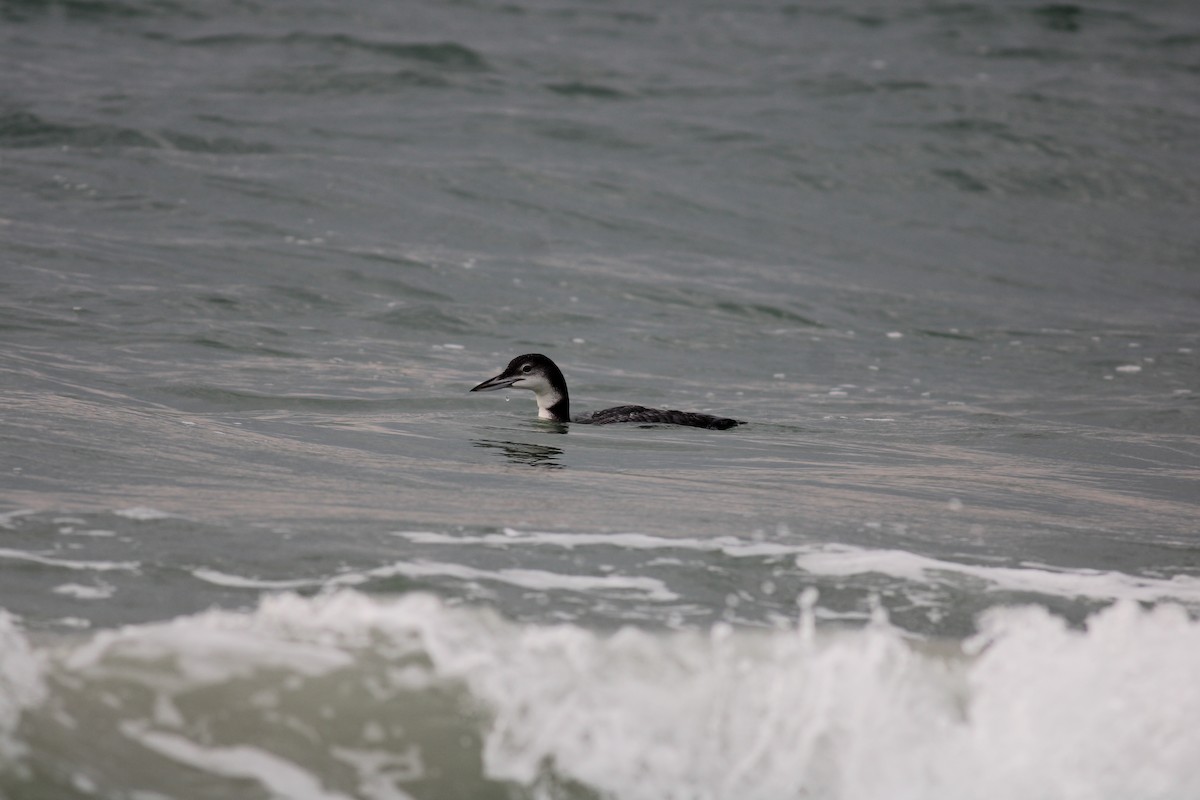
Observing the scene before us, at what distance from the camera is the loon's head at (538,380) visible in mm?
10859

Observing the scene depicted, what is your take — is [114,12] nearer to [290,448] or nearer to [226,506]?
[290,448]

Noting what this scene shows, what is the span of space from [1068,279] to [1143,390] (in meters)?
5.38

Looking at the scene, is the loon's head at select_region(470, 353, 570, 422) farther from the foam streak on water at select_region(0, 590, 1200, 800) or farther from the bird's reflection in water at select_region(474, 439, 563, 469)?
the foam streak on water at select_region(0, 590, 1200, 800)

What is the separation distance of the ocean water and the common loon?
0.73 feet

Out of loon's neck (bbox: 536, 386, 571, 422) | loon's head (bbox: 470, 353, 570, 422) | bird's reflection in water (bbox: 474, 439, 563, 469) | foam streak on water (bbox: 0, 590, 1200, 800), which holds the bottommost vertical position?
foam streak on water (bbox: 0, 590, 1200, 800)

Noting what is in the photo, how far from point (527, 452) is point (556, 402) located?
5.45ft

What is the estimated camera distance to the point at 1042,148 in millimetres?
22828

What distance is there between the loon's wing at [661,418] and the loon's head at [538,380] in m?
0.31

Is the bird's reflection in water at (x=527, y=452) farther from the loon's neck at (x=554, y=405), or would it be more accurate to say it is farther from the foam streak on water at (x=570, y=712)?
the foam streak on water at (x=570, y=712)

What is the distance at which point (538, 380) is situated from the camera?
10859 mm

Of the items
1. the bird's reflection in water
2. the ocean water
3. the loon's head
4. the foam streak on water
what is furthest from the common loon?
the foam streak on water

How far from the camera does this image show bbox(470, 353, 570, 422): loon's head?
1086 cm

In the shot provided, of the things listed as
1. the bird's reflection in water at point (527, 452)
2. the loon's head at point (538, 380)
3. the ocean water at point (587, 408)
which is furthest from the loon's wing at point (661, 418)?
the bird's reflection in water at point (527, 452)

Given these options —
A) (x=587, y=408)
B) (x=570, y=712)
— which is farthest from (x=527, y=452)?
(x=570, y=712)
